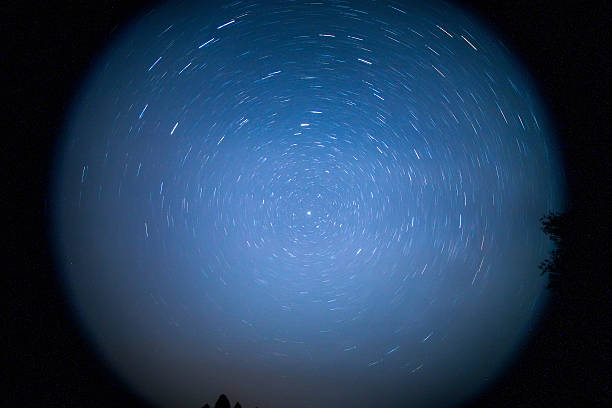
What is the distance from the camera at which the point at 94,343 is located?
20016 millimetres

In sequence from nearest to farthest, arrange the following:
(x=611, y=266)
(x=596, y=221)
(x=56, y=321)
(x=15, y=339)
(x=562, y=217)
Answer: (x=611, y=266) < (x=596, y=221) < (x=562, y=217) < (x=15, y=339) < (x=56, y=321)

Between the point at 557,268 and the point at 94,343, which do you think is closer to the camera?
the point at 557,268

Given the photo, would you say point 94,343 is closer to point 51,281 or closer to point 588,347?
point 51,281

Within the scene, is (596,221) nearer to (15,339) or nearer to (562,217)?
(562,217)

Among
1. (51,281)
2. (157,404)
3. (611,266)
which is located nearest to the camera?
(611,266)

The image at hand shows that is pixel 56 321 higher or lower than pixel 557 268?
higher

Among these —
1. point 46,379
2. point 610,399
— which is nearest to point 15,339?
point 46,379

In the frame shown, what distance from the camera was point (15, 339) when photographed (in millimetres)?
6836

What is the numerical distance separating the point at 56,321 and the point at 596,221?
16785 millimetres

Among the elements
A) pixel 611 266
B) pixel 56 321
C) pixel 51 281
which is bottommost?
pixel 611 266

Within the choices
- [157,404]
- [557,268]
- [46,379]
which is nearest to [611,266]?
[557,268]

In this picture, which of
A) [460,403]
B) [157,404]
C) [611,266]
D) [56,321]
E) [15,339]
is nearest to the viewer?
[611,266]

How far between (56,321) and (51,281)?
2.57 metres

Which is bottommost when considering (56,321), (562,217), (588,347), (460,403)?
(460,403)
